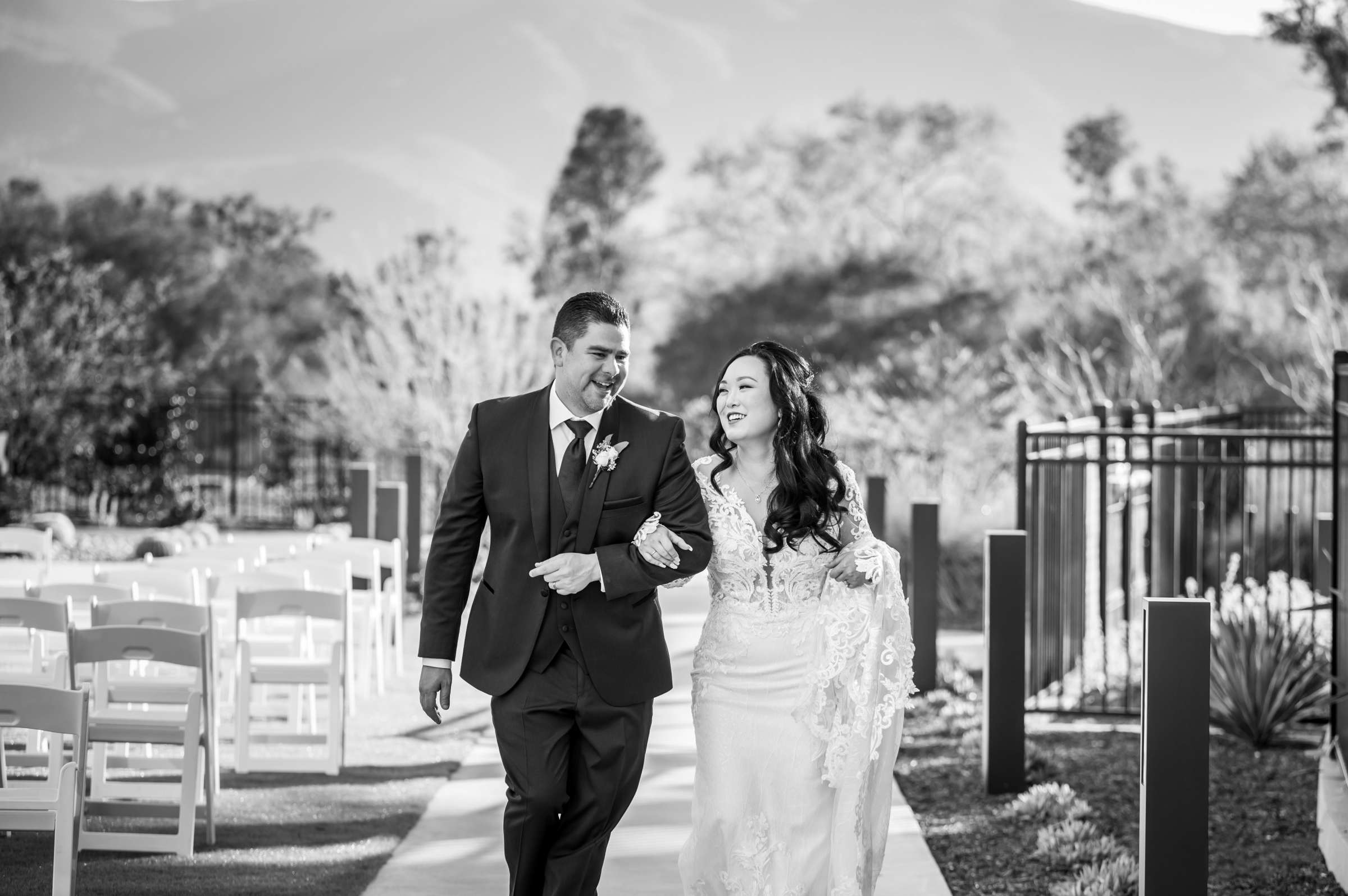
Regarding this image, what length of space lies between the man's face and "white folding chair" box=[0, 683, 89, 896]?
5.53 ft

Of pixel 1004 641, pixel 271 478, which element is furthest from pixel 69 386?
pixel 1004 641

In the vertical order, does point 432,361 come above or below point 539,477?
above

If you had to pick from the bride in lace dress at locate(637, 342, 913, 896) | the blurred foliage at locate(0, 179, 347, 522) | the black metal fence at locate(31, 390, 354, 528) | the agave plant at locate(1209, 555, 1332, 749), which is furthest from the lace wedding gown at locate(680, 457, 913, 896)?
the black metal fence at locate(31, 390, 354, 528)

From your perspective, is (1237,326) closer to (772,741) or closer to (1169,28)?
(772,741)

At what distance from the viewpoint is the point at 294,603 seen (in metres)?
6.63

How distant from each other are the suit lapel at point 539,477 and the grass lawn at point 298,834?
5.71ft

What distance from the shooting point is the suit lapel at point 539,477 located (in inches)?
152

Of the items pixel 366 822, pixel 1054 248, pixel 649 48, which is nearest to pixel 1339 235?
pixel 1054 248

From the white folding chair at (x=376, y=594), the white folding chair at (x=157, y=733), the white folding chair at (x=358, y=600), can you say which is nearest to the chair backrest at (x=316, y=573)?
the white folding chair at (x=358, y=600)

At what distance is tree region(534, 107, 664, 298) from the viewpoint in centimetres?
4016

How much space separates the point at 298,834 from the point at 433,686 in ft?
6.82

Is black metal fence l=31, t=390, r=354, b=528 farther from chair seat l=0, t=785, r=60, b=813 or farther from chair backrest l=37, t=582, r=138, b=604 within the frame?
chair seat l=0, t=785, r=60, b=813

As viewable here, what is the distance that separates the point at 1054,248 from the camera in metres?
34.7

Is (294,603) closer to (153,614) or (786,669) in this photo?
(153,614)
